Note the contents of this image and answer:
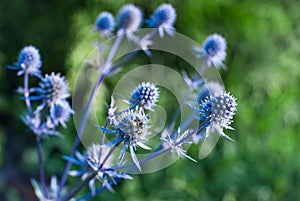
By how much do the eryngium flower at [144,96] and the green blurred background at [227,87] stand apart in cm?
112

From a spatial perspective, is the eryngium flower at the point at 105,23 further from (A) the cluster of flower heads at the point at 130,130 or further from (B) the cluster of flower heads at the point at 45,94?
(A) the cluster of flower heads at the point at 130,130

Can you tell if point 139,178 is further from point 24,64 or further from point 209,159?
point 24,64

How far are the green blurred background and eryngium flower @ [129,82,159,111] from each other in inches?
44.0

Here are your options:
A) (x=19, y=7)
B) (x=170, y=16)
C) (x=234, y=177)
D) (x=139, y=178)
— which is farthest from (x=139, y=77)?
(x=170, y=16)

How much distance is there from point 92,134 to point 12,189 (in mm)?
755

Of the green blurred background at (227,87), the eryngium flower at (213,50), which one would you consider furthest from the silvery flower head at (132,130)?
the green blurred background at (227,87)

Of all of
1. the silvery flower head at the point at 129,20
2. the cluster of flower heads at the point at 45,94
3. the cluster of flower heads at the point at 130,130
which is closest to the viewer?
the cluster of flower heads at the point at 130,130

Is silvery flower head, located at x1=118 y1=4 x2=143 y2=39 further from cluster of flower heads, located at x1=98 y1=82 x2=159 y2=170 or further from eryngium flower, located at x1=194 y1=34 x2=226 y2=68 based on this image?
cluster of flower heads, located at x1=98 y1=82 x2=159 y2=170

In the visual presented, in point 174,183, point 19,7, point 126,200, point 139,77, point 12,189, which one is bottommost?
point 12,189

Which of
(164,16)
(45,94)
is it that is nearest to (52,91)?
(45,94)

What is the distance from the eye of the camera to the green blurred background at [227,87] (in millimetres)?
2086

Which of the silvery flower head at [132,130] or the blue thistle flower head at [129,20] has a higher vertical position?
the blue thistle flower head at [129,20]

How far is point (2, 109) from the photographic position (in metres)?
2.85

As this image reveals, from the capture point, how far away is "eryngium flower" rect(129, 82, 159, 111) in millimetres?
844
